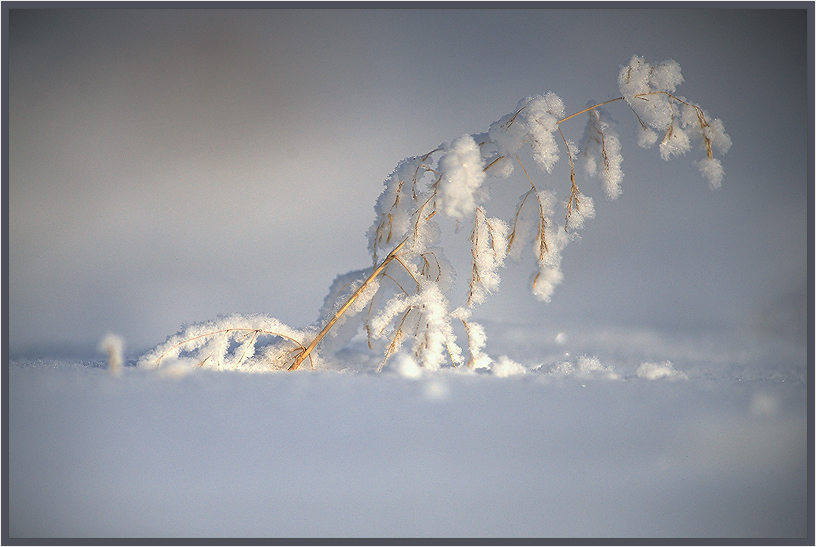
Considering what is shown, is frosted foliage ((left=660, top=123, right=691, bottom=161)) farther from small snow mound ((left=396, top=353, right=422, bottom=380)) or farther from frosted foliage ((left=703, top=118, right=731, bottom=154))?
small snow mound ((left=396, top=353, right=422, bottom=380))

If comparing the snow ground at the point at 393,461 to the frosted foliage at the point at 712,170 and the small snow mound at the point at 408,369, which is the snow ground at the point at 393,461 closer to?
the small snow mound at the point at 408,369

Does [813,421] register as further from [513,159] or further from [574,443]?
[513,159]

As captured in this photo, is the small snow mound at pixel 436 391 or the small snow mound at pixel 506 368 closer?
the small snow mound at pixel 436 391

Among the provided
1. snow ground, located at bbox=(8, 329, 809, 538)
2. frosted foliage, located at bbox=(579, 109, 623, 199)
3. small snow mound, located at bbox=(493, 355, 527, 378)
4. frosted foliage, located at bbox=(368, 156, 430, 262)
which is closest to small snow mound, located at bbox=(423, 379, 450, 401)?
snow ground, located at bbox=(8, 329, 809, 538)

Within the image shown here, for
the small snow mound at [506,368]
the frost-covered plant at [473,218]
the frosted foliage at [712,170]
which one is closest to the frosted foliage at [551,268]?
the frost-covered plant at [473,218]

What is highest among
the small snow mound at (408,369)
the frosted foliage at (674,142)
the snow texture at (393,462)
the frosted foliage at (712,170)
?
the frosted foliage at (674,142)

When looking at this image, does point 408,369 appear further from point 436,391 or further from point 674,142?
point 674,142

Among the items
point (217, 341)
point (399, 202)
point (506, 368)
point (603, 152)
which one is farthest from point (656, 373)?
point (217, 341)

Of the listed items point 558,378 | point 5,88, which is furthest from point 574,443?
point 5,88
